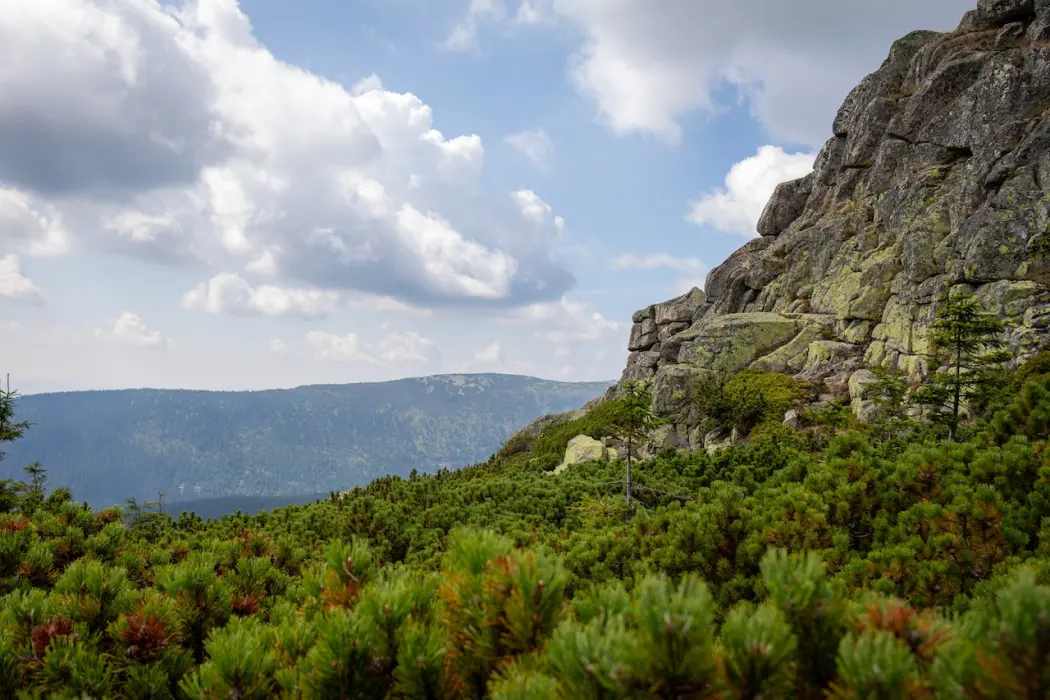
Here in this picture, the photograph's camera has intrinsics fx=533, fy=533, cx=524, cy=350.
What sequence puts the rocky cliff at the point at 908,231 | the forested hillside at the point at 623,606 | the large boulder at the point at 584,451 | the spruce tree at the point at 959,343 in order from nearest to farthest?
the forested hillside at the point at 623,606 → the spruce tree at the point at 959,343 → the rocky cliff at the point at 908,231 → the large boulder at the point at 584,451

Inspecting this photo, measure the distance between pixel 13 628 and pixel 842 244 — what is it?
4485 centimetres

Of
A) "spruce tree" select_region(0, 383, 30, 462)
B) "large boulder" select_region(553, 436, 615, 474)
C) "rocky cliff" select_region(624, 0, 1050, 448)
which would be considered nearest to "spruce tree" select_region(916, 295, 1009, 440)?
"rocky cliff" select_region(624, 0, 1050, 448)

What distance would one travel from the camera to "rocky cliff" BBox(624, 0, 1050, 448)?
90.3ft

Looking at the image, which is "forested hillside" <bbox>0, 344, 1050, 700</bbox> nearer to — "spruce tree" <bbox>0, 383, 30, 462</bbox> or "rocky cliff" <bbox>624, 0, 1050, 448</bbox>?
"spruce tree" <bbox>0, 383, 30, 462</bbox>

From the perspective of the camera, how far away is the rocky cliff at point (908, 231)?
27.5 meters

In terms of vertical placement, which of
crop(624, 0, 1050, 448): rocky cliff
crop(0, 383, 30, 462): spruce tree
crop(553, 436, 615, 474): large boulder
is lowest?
crop(553, 436, 615, 474): large boulder

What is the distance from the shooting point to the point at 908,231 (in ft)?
110

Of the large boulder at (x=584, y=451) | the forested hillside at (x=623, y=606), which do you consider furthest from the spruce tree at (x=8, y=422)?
the large boulder at (x=584, y=451)

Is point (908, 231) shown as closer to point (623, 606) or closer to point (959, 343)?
point (959, 343)

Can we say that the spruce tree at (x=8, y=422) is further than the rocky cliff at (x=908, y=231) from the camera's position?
No

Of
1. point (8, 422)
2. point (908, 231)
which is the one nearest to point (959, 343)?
point (908, 231)

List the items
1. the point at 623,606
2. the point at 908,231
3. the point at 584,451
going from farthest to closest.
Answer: the point at 908,231 → the point at 584,451 → the point at 623,606

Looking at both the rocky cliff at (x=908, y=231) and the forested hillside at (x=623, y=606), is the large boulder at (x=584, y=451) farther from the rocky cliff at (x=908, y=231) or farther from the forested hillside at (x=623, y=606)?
the forested hillside at (x=623, y=606)

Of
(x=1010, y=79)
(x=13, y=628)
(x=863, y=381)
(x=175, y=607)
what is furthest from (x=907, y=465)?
(x=1010, y=79)
